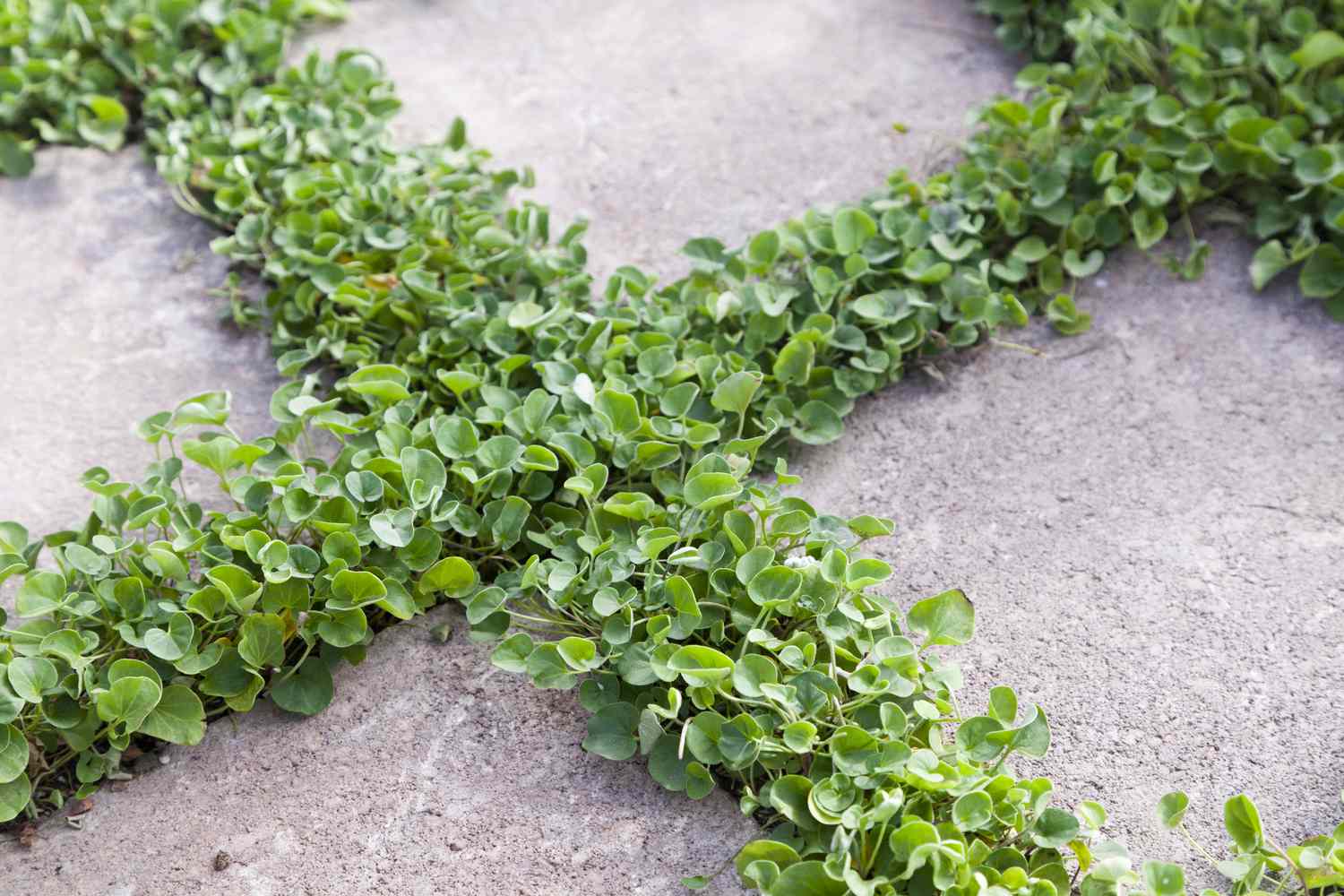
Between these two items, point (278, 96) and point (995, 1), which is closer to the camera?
point (278, 96)

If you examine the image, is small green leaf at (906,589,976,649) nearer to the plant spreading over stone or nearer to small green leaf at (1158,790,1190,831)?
the plant spreading over stone

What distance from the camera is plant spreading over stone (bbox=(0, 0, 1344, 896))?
5.61ft

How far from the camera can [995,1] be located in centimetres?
321

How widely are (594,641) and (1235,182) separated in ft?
5.81

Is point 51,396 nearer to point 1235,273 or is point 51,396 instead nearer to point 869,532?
point 869,532

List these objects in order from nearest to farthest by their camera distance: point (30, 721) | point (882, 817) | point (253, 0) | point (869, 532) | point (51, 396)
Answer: point (882, 817)
point (30, 721)
point (869, 532)
point (51, 396)
point (253, 0)

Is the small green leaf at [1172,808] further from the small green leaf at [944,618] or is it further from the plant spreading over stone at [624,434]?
the small green leaf at [944,618]

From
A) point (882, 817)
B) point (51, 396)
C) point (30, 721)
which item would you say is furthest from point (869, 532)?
point (51, 396)

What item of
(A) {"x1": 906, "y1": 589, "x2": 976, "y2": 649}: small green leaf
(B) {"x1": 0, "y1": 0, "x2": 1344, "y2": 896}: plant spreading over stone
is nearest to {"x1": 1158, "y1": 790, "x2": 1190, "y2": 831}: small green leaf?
(B) {"x1": 0, "y1": 0, "x2": 1344, "y2": 896}: plant spreading over stone

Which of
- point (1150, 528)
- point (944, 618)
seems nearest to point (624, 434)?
point (944, 618)

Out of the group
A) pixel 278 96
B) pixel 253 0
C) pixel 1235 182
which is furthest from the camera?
pixel 253 0

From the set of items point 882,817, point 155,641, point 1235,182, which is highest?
point 1235,182

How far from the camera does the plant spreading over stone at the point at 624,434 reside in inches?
67.3

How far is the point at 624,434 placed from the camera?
206cm
